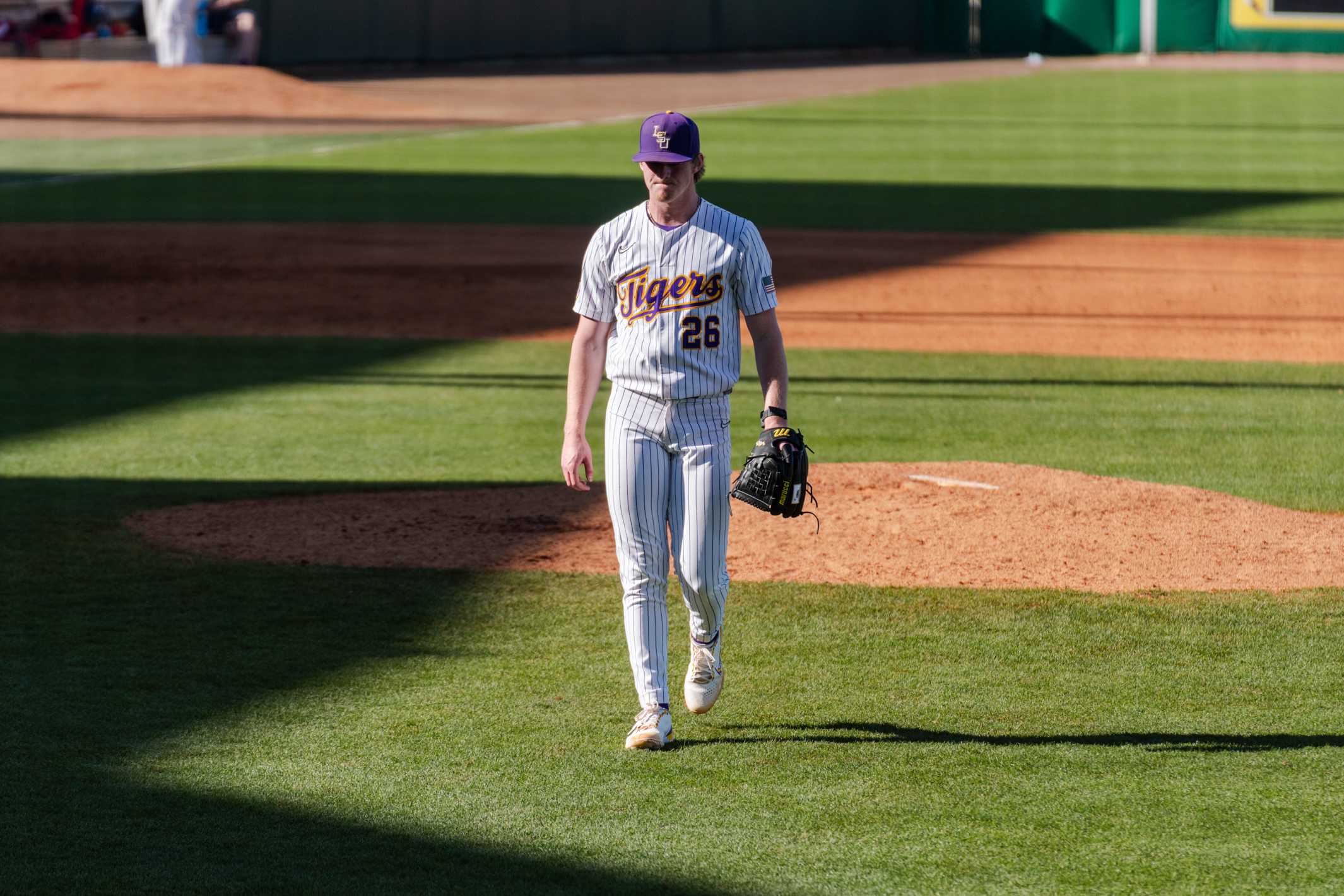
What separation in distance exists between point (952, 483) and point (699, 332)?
3792mm

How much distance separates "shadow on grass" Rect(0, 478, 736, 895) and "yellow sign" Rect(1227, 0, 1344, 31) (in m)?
50.5

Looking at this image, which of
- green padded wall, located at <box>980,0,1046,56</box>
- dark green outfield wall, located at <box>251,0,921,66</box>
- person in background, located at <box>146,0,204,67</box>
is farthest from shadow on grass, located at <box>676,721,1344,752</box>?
green padded wall, located at <box>980,0,1046,56</box>

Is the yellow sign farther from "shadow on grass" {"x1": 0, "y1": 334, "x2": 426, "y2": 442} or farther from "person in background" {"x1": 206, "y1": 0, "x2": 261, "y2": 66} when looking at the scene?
"shadow on grass" {"x1": 0, "y1": 334, "x2": 426, "y2": 442}

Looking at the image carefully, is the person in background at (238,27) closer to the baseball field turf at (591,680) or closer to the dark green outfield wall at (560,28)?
the dark green outfield wall at (560,28)

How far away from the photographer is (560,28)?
51.1 m

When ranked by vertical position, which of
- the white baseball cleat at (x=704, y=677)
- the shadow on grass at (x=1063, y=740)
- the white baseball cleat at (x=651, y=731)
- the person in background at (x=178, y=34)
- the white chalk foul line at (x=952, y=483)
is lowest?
the white chalk foul line at (x=952, y=483)

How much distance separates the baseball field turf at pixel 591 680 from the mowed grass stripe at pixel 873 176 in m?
8.83

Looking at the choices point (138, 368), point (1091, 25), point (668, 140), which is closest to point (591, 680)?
point (668, 140)

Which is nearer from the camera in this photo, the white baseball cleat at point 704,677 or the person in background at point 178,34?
the white baseball cleat at point 704,677

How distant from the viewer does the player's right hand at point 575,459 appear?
5484 millimetres

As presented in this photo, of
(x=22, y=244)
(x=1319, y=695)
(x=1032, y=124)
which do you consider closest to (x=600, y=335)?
(x=1319, y=695)

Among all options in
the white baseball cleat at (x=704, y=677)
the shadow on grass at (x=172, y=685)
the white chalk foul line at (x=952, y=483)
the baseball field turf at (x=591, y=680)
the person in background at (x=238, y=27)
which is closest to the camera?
the shadow on grass at (x=172, y=685)

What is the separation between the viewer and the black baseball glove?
17.6ft

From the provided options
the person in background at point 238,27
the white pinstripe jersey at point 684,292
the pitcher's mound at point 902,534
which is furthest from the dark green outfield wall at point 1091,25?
the white pinstripe jersey at point 684,292
